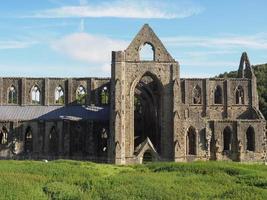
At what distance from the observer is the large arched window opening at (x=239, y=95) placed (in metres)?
62.5

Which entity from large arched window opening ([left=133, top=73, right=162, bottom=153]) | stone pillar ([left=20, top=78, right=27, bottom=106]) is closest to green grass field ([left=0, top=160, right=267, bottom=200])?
large arched window opening ([left=133, top=73, right=162, bottom=153])

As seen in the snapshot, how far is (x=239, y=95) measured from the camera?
62.9 meters

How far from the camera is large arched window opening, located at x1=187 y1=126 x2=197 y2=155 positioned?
5578 centimetres

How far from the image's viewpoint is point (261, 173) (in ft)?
118

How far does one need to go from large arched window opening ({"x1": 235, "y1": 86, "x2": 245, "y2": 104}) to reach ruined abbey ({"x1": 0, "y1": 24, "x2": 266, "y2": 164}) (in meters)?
0.12

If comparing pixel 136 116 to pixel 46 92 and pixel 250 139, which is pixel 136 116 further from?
pixel 250 139

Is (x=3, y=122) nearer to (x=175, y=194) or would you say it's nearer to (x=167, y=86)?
(x=167, y=86)

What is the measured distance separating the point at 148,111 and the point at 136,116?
1978 millimetres

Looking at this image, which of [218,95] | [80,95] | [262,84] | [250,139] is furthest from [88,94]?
[262,84]

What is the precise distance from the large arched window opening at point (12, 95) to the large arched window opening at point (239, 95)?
25.8m

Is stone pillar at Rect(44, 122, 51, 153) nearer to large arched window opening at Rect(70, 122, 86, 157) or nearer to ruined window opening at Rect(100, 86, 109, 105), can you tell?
large arched window opening at Rect(70, 122, 86, 157)

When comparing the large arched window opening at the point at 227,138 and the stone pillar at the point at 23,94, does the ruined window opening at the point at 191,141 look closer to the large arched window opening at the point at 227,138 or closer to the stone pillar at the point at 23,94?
the large arched window opening at the point at 227,138

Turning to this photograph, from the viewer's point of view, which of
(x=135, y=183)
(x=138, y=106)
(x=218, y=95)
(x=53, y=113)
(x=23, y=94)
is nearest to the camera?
(x=135, y=183)

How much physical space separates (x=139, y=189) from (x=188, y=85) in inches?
1280
